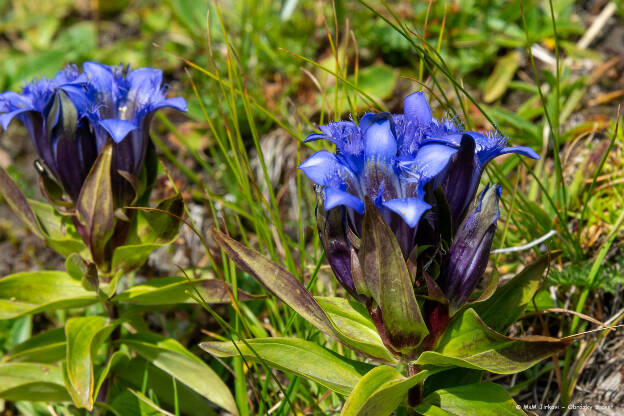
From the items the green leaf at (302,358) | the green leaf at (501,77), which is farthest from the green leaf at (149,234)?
the green leaf at (501,77)

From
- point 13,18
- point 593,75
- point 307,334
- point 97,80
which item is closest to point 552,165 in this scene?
point 593,75

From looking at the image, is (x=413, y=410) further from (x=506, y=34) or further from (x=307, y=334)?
(x=506, y=34)

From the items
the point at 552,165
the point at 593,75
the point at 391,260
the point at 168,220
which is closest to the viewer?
the point at 391,260

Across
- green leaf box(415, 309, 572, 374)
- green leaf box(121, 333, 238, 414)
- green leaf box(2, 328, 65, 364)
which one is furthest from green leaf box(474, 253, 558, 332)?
green leaf box(2, 328, 65, 364)

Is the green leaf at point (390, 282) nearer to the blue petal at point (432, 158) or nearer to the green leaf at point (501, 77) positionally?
the blue petal at point (432, 158)

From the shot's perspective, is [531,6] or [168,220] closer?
[168,220]

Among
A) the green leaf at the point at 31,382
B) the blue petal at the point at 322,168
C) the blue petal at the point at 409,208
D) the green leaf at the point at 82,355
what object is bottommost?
the green leaf at the point at 31,382
